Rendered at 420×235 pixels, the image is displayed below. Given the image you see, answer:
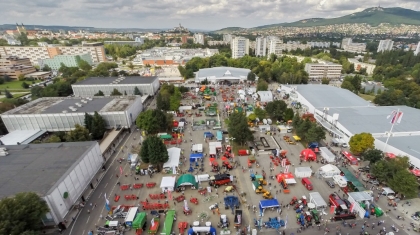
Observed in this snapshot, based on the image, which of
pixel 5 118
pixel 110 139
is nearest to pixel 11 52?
pixel 5 118

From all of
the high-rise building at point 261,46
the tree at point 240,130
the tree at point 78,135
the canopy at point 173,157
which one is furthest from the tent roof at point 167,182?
the high-rise building at point 261,46

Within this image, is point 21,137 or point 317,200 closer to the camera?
point 317,200

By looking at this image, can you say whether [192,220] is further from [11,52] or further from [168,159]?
[11,52]

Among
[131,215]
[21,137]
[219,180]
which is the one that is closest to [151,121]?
[219,180]

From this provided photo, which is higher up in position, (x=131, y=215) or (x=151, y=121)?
(x=151, y=121)

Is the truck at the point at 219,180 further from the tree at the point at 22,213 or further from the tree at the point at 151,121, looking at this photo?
the tree at the point at 22,213

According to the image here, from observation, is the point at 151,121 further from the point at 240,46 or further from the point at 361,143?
the point at 240,46
